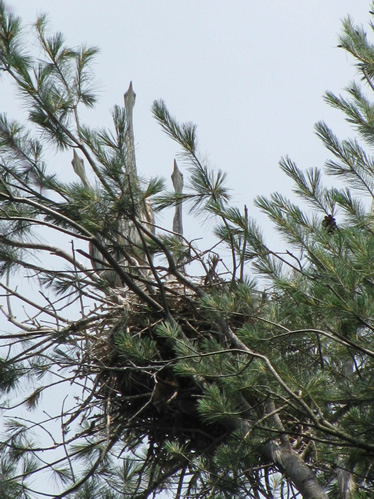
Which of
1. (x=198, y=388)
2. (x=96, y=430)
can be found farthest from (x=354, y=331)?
(x=96, y=430)

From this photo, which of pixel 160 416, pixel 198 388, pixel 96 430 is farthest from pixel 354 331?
pixel 96 430

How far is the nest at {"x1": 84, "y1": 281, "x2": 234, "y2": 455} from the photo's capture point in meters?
5.45

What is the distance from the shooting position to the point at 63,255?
5.37 metres

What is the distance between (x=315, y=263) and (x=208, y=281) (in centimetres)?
130

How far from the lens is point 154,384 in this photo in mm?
5426

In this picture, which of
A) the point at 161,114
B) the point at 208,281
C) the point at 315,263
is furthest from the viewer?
the point at 208,281

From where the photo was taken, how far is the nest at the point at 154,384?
5453mm

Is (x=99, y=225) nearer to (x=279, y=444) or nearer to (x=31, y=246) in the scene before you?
(x=31, y=246)

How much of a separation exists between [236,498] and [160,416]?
86 centimetres

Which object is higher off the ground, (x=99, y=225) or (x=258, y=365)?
(x=99, y=225)

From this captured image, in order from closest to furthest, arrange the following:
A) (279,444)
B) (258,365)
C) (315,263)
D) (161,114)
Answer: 1. (258,365)
2. (315,263)
3. (279,444)
4. (161,114)

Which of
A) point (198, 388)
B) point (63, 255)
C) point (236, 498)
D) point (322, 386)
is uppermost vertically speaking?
point (63, 255)

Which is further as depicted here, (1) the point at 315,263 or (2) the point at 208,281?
(2) the point at 208,281

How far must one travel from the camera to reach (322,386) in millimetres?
4488
